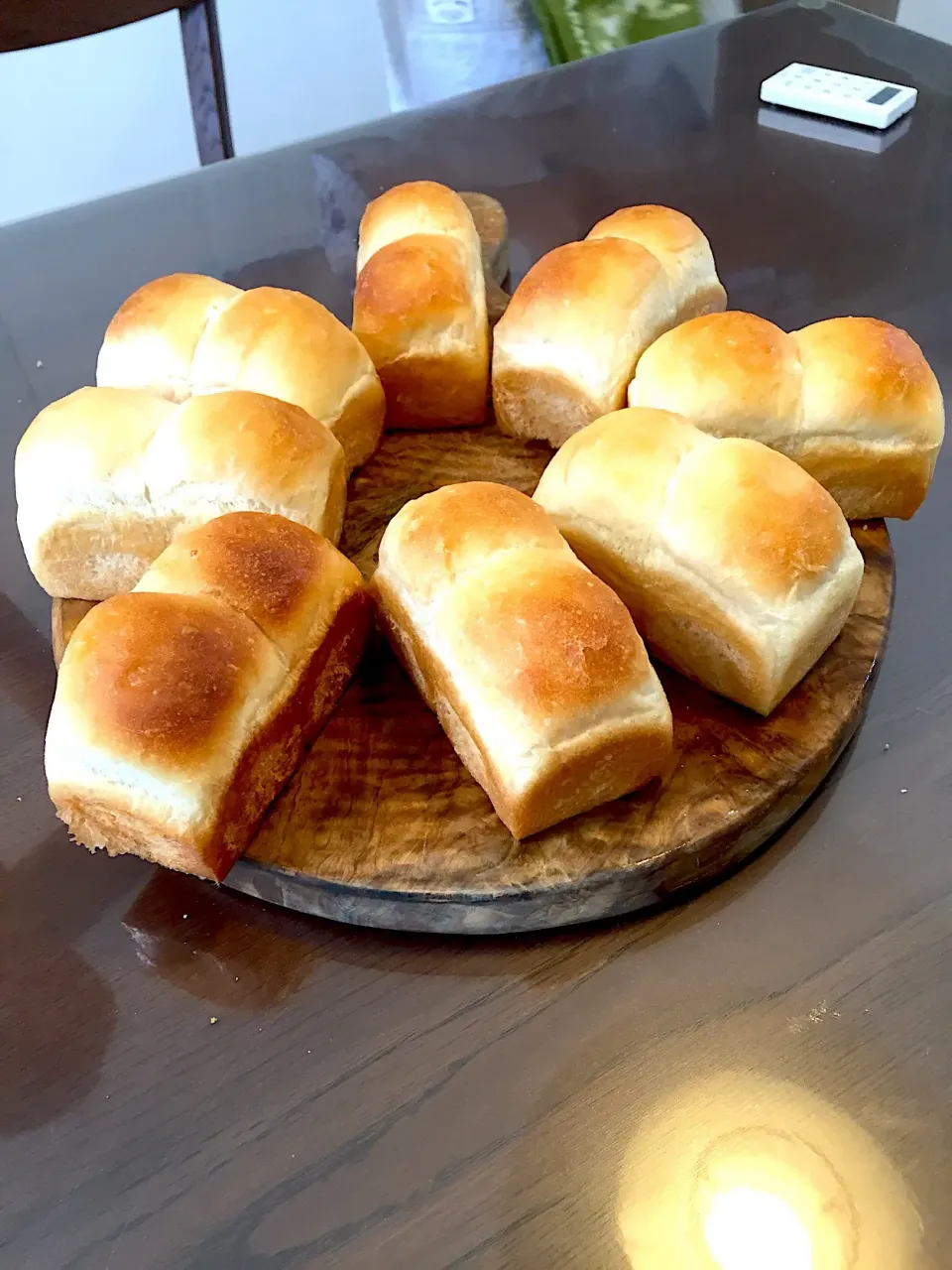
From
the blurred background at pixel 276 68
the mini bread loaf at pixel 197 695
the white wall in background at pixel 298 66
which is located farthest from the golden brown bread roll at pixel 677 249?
the white wall in background at pixel 298 66

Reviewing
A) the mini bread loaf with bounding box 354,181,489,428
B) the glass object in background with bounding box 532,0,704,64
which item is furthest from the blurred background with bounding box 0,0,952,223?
the mini bread loaf with bounding box 354,181,489,428

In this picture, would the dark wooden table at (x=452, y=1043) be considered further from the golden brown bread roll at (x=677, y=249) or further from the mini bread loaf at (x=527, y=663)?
the golden brown bread roll at (x=677, y=249)

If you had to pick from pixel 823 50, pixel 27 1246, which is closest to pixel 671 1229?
pixel 27 1246

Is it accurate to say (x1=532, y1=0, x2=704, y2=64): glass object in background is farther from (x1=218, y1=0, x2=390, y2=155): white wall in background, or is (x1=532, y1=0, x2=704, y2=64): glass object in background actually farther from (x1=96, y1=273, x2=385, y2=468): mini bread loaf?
(x1=96, y1=273, x2=385, y2=468): mini bread loaf

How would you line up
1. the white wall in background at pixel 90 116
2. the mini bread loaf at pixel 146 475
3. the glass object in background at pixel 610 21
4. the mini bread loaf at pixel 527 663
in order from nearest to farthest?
the mini bread loaf at pixel 527 663, the mini bread loaf at pixel 146 475, the glass object in background at pixel 610 21, the white wall in background at pixel 90 116

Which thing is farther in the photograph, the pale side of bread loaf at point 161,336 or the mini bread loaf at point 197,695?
the pale side of bread loaf at point 161,336

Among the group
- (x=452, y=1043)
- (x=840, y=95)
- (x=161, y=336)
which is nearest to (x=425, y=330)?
(x=161, y=336)
